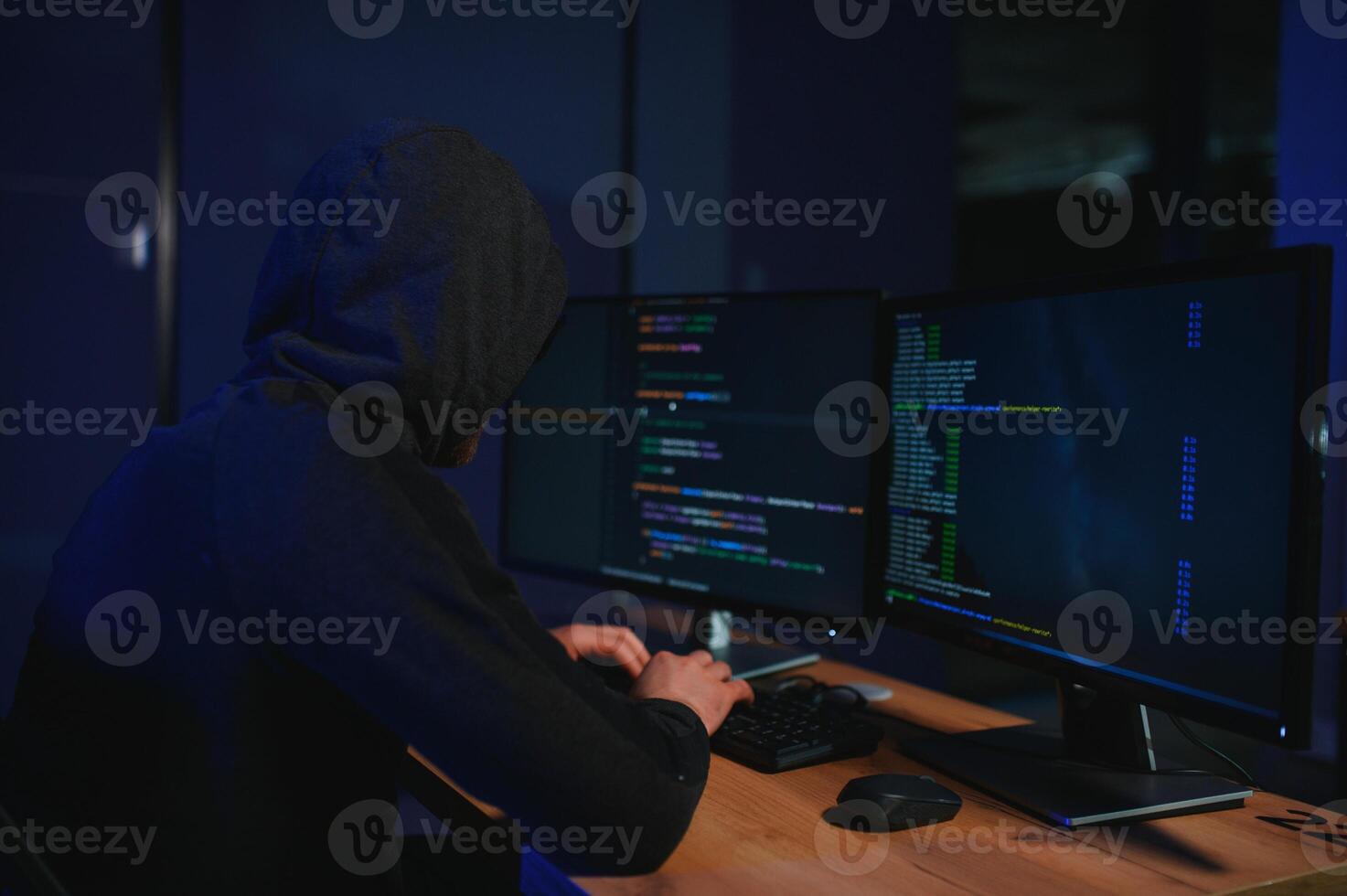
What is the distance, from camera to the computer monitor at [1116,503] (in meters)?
0.86

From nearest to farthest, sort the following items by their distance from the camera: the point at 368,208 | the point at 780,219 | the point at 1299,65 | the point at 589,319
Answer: the point at 368,208 → the point at 589,319 → the point at 780,219 → the point at 1299,65

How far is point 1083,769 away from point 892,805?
0.26 m

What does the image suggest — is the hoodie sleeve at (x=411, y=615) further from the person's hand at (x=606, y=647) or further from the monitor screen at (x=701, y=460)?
the monitor screen at (x=701, y=460)

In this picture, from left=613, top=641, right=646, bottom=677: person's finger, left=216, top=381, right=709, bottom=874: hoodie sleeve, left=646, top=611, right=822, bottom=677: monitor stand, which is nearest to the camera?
left=216, top=381, right=709, bottom=874: hoodie sleeve

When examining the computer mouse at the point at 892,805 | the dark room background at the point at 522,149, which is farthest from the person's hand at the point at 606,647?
the dark room background at the point at 522,149

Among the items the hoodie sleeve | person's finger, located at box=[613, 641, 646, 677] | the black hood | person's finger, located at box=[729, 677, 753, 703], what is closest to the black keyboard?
person's finger, located at box=[729, 677, 753, 703]

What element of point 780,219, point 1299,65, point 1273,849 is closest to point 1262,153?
point 1299,65

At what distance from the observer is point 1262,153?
3018mm

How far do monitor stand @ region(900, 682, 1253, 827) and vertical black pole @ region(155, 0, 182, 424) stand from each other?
1.34 meters

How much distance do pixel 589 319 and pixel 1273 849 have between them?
3.88 feet

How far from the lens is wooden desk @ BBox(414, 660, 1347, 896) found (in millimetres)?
845

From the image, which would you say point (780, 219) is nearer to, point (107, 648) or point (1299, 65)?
point (1299, 65)

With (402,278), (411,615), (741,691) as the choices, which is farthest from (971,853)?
(402,278)

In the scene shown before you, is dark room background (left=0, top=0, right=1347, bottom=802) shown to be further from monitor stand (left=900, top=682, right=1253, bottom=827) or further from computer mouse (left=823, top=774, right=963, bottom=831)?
computer mouse (left=823, top=774, right=963, bottom=831)
